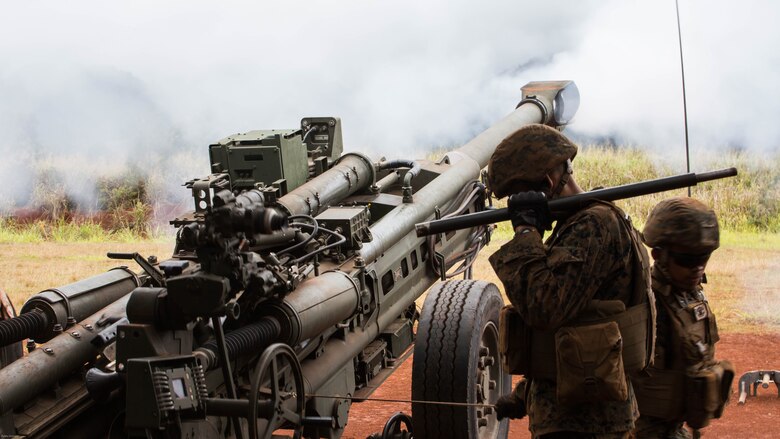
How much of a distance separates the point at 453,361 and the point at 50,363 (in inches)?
84.6

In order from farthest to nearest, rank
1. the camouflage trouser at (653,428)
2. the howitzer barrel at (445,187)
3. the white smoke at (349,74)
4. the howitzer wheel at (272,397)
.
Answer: the white smoke at (349,74)
the howitzer barrel at (445,187)
the camouflage trouser at (653,428)
the howitzer wheel at (272,397)

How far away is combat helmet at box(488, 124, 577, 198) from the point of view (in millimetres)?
Answer: 3650

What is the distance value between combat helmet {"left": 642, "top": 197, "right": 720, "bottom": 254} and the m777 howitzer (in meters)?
1.29

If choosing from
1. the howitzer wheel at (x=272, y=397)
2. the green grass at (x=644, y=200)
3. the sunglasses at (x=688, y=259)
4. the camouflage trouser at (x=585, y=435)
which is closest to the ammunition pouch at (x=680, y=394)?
the sunglasses at (x=688, y=259)

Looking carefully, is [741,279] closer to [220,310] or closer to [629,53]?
[629,53]

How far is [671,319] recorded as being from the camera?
4.39 metres

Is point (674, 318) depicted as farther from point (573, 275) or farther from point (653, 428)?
point (573, 275)

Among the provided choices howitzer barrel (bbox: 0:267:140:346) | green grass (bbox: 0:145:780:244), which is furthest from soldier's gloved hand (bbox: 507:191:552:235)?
green grass (bbox: 0:145:780:244)

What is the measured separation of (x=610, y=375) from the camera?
3.53 metres

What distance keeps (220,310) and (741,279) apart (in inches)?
268

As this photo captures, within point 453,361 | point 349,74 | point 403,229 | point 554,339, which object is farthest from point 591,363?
point 349,74

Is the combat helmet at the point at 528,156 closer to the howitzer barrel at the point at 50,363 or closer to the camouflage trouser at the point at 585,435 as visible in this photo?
the camouflage trouser at the point at 585,435

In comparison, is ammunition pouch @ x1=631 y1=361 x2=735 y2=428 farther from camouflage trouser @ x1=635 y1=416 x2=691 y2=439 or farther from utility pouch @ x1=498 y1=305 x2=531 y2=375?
utility pouch @ x1=498 y1=305 x2=531 y2=375

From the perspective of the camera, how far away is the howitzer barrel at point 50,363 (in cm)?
434
